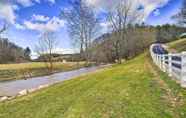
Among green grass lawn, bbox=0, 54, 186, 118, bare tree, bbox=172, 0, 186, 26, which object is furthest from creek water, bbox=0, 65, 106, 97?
bare tree, bbox=172, 0, 186, 26

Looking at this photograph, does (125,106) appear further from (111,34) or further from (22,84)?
(111,34)

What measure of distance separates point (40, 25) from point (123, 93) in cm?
5152

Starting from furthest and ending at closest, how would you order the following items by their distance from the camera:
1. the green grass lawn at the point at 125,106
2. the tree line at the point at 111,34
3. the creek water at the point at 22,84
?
the tree line at the point at 111,34 < the creek water at the point at 22,84 < the green grass lawn at the point at 125,106

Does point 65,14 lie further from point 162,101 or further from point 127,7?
point 162,101

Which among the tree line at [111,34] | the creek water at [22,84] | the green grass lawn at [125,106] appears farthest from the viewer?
the tree line at [111,34]

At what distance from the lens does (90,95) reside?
26.3ft

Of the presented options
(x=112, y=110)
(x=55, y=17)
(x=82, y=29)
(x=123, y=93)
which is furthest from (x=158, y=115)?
(x=55, y=17)

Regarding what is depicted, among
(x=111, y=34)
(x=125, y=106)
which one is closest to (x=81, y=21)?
(x=111, y=34)

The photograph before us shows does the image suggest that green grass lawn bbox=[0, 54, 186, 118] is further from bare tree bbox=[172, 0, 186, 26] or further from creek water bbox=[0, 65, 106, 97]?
bare tree bbox=[172, 0, 186, 26]

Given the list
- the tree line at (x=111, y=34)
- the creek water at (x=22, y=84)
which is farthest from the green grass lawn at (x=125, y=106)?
the tree line at (x=111, y=34)

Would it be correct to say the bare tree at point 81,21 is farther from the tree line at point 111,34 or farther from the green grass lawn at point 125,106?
the green grass lawn at point 125,106

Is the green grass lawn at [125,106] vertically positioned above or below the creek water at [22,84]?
above

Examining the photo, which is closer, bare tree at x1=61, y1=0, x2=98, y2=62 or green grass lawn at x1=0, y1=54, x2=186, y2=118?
green grass lawn at x1=0, y1=54, x2=186, y2=118

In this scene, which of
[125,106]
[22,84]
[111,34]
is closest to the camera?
[125,106]
